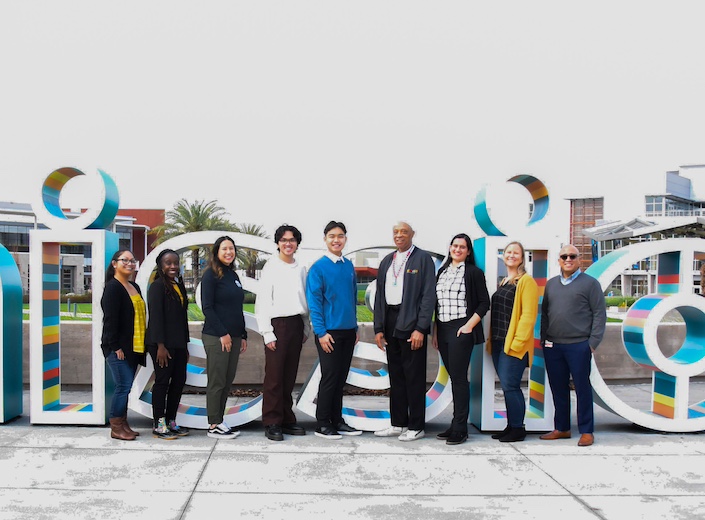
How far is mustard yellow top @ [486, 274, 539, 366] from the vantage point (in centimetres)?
512

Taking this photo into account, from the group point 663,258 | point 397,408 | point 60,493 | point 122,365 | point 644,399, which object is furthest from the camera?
point 644,399

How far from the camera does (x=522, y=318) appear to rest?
5.13 meters

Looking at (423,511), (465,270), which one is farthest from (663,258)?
(423,511)

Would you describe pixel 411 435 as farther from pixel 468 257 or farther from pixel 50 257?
pixel 50 257

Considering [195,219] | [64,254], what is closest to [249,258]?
[195,219]

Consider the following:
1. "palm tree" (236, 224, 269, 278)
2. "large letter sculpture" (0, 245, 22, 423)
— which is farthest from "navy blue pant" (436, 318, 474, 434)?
"palm tree" (236, 224, 269, 278)

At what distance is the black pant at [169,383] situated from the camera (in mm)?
5203

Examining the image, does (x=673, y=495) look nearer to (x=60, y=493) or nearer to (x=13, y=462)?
(x=60, y=493)

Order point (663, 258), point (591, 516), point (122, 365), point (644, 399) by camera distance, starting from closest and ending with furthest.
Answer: point (591, 516), point (122, 365), point (663, 258), point (644, 399)

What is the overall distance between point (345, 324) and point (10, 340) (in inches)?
125

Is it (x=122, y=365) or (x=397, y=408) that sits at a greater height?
(x=122, y=365)

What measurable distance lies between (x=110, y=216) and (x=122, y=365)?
4.79 feet

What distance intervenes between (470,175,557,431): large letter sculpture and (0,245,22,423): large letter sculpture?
427 centimetres

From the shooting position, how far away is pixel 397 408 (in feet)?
17.9
